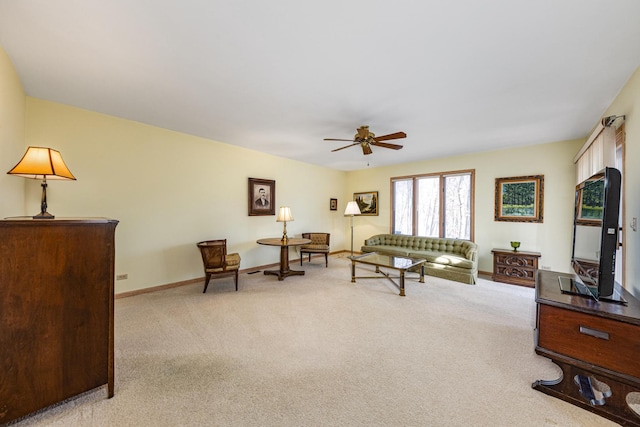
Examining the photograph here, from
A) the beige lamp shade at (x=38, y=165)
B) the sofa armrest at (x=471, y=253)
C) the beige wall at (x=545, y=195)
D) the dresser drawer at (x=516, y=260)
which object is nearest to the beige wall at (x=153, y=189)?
the beige lamp shade at (x=38, y=165)

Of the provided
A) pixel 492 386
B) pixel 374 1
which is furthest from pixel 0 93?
pixel 492 386

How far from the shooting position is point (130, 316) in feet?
9.67

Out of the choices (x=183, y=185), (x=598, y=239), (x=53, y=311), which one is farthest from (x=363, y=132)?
(x=53, y=311)

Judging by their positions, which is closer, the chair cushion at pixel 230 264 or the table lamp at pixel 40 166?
the table lamp at pixel 40 166

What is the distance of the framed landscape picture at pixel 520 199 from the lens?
14.7ft

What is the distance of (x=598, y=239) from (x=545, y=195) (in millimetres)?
3397

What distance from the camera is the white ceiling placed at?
160 cm

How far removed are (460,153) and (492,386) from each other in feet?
15.5

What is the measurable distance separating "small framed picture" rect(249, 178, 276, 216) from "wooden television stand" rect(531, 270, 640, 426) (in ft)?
15.3

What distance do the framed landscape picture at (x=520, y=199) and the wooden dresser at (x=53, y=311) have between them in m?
6.12

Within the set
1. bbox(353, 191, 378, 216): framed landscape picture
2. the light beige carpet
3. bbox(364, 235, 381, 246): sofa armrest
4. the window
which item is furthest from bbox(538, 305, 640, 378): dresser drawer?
bbox(353, 191, 378, 216): framed landscape picture

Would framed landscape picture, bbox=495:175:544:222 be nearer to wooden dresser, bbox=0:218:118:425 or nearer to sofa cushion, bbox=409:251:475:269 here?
sofa cushion, bbox=409:251:475:269

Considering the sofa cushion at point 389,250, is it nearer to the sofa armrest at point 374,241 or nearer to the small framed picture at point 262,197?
the sofa armrest at point 374,241

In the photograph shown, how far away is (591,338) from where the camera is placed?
157 cm
